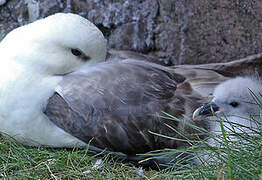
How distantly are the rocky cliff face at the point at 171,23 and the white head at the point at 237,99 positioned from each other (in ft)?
1.80

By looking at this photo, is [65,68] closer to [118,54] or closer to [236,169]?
[118,54]

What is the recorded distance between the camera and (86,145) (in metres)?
3.12

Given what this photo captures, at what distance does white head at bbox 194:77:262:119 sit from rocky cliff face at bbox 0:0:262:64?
0.55 meters

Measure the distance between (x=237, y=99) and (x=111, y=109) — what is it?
2.64 ft

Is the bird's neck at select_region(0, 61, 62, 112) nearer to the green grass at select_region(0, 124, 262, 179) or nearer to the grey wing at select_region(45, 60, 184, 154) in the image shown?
the grey wing at select_region(45, 60, 184, 154)

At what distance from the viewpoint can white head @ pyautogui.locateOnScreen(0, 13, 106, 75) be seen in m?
3.13

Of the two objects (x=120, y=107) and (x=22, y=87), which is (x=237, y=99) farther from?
(x=22, y=87)

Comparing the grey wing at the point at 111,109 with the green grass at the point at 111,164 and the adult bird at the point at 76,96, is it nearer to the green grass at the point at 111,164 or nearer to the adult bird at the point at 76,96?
A: the adult bird at the point at 76,96

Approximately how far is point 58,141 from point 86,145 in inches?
7.1

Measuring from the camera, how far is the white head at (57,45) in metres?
3.13

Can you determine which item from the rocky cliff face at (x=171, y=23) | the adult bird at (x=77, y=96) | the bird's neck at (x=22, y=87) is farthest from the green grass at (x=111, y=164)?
the rocky cliff face at (x=171, y=23)

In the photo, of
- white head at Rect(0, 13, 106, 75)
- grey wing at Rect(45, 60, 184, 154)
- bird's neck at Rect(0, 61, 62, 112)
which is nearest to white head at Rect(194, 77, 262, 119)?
grey wing at Rect(45, 60, 184, 154)

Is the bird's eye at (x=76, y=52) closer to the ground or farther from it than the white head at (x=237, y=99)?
farther from it

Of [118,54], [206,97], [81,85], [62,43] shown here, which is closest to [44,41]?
[62,43]
